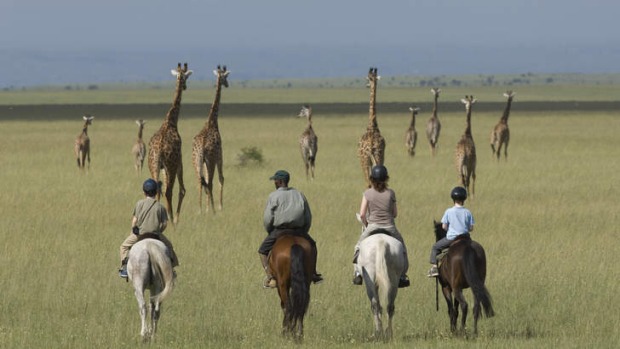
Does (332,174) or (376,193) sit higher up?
(376,193)

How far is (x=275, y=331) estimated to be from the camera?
474 inches

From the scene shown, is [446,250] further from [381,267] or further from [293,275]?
[293,275]

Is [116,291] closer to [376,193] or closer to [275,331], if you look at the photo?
[275,331]

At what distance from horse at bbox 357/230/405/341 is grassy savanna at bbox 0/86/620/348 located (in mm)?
448

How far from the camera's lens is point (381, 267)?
1100cm

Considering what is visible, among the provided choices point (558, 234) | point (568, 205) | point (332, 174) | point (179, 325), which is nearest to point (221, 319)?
point (179, 325)

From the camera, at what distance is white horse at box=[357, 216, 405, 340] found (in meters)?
11.0

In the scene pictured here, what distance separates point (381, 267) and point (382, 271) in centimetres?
4

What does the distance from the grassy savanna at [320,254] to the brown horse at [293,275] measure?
246 mm

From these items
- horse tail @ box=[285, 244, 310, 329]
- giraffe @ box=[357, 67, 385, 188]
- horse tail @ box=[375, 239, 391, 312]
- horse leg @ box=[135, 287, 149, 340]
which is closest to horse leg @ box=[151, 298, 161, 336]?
horse leg @ box=[135, 287, 149, 340]

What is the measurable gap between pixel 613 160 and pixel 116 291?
984 inches

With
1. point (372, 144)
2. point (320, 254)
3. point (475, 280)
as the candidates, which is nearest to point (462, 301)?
point (475, 280)

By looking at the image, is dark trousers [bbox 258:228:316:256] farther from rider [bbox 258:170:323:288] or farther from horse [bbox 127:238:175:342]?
horse [bbox 127:238:175:342]

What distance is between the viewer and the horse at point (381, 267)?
36.1 ft
